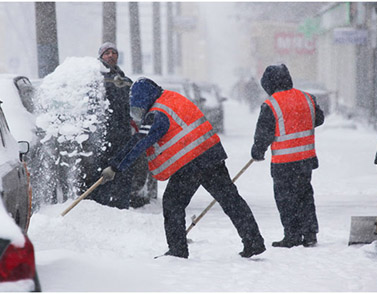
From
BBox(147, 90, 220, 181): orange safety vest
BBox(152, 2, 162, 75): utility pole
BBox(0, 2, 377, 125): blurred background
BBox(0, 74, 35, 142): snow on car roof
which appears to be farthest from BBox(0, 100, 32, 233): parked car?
BBox(152, 2, 162, 75): utility pole

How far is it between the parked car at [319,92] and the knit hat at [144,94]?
2168cm

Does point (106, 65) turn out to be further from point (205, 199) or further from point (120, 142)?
point (205, 199)

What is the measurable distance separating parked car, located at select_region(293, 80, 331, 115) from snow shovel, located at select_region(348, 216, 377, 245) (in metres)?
20.6

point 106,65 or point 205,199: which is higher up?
point 106,65

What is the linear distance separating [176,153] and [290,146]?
1.23 meters

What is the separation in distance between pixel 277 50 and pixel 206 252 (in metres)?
46.4

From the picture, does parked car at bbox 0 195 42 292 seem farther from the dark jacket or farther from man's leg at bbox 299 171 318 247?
the dark jacket

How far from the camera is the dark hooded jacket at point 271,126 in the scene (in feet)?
21.4

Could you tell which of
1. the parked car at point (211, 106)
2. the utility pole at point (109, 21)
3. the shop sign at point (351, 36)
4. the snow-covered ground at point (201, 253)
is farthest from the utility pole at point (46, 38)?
the shop sign at point (351, 36)

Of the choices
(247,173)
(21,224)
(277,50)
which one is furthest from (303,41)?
(21,224)

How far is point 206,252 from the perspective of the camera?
21.4 feet

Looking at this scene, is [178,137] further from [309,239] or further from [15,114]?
[15,114]

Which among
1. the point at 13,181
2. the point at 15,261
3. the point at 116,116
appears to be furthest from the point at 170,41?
the point at 15,261

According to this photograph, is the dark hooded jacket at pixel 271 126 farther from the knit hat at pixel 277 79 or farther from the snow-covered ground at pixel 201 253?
the snow-covered ground at pixel 201 253
